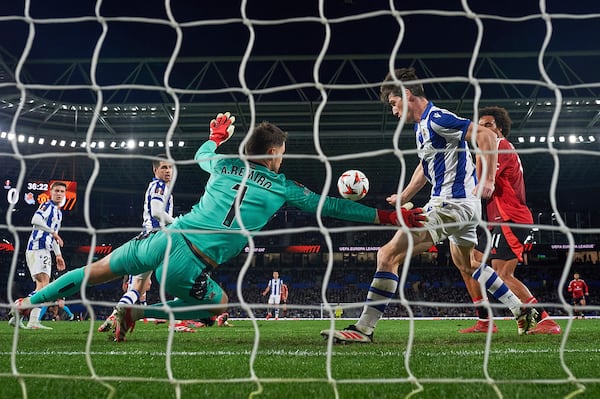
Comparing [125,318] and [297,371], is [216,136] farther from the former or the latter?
[297,371]

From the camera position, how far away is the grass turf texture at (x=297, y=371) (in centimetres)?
232

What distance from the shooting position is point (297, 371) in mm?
3096

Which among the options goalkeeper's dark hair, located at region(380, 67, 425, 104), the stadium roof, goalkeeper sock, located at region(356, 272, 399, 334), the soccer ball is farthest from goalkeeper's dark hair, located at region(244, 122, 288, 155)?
the stadium roof

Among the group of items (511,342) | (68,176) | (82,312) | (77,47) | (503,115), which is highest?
(77,47)

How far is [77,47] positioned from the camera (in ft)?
51.1

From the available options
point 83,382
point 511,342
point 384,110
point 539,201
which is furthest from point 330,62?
point 539,201

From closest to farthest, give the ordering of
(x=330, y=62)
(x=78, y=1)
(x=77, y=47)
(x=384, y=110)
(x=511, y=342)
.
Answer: (x=511, y=342)
(x=78, y=1)
(x=77, y=47)
(x=330, y=62)
(x=384, y=110)

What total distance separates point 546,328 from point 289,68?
44.2 feet

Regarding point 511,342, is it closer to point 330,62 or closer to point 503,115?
point 503,115

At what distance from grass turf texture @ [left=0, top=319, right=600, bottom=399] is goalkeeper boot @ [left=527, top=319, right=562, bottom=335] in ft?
1.31

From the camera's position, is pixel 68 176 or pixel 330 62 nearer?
pixel 330 62

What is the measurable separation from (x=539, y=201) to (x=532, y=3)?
23.0 metres

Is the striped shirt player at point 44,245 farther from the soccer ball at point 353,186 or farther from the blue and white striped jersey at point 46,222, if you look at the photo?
the soccer ball at point 353,186

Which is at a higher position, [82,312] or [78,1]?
[78,1]
